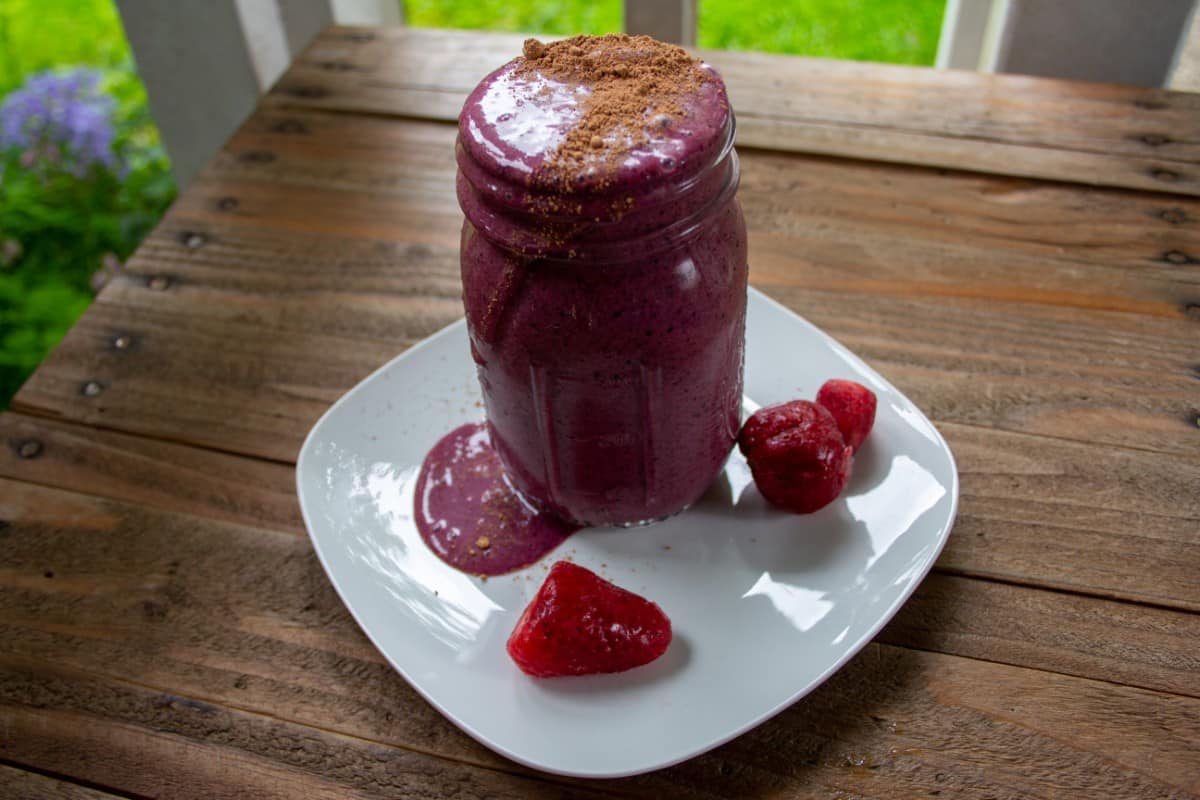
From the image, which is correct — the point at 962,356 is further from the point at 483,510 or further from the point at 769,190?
the point at 483,510

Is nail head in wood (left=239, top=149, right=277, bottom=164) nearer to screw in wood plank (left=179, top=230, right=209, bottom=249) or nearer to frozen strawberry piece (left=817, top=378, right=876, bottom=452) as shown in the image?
screw in wood plank (left=179, top=230, right=209, bottom=249)

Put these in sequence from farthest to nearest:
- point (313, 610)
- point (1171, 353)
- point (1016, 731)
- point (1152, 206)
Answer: point (1152, 206), point (1171, 353), point (313, 610), point (1016, 731)

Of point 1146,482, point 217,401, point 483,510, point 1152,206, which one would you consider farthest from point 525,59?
point 1152,206

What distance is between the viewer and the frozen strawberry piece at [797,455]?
2.70 feet

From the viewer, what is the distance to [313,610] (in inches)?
32.9

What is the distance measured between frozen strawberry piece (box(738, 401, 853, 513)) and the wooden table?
11 centimetres

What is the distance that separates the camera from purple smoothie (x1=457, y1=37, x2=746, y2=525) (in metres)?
0.65

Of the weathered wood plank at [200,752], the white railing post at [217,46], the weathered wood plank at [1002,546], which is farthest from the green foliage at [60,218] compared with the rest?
the weathered wood plank at [200,752]

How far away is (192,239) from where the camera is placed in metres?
1.21

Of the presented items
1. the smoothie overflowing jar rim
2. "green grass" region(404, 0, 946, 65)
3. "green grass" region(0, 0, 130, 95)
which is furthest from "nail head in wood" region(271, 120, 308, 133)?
"green grass" region(0, 0, 130, 95)

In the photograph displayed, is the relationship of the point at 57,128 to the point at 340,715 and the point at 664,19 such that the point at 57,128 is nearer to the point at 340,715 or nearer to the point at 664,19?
the point at 664,19

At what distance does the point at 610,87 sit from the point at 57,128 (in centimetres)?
169

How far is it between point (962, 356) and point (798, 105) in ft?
1.54

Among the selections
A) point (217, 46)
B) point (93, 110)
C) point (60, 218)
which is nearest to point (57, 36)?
point (93, 110)
